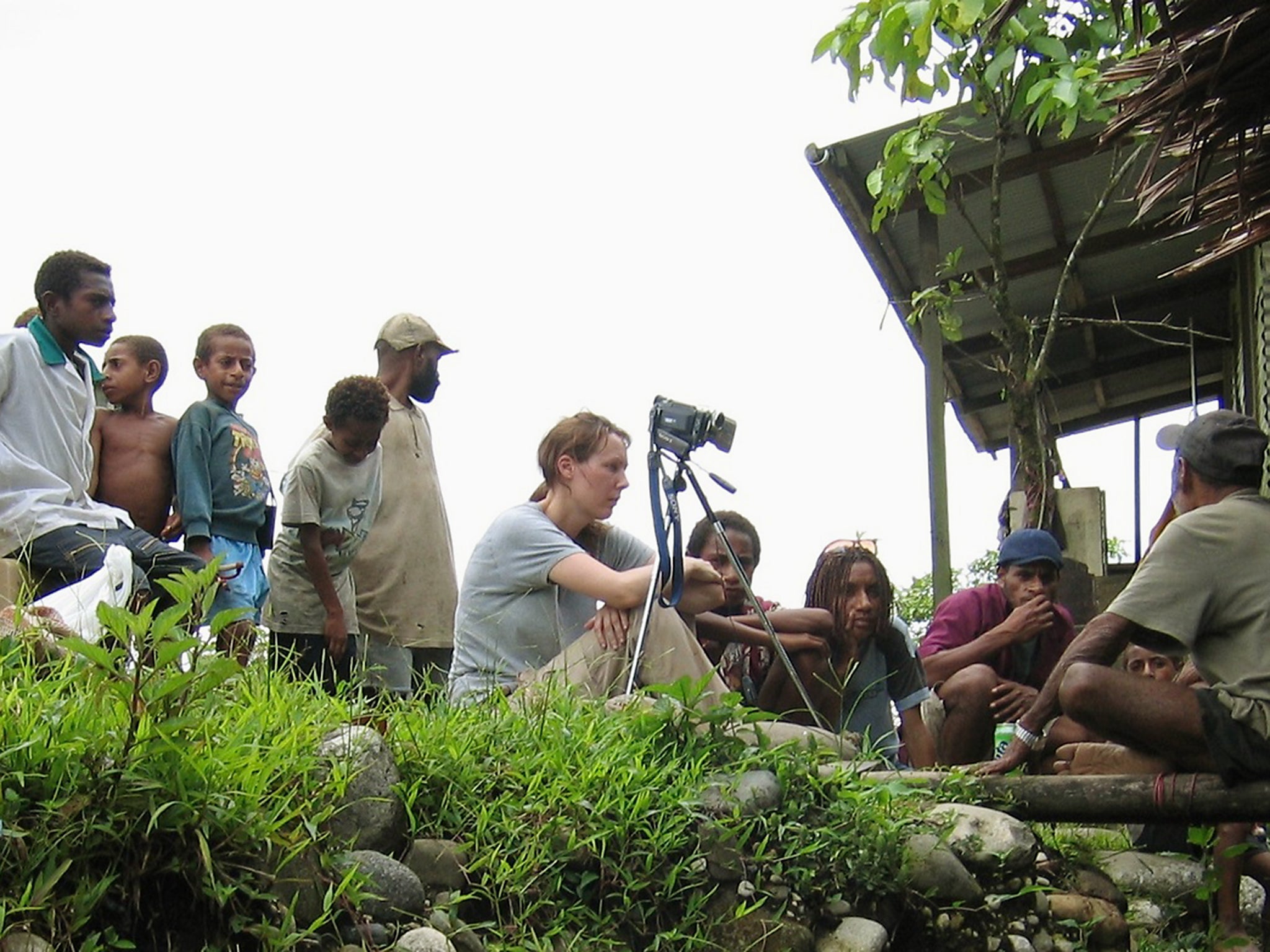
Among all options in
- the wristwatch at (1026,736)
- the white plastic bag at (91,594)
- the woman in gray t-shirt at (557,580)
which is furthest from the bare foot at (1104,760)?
the white plastic bag at (91,594)

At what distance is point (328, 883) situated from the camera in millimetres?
2875

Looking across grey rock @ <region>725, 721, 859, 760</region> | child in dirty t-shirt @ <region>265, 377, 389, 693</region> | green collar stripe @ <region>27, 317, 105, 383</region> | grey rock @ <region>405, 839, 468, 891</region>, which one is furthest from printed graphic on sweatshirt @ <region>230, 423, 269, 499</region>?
grey rock @ <region>405, 839, 468, 891</region>

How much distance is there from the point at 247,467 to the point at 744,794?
2.59m

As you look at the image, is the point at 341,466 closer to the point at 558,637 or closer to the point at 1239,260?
the point at 558,637

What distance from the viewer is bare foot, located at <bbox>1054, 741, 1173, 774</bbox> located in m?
4.66

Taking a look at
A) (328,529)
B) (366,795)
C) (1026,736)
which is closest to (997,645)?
(1026,736)

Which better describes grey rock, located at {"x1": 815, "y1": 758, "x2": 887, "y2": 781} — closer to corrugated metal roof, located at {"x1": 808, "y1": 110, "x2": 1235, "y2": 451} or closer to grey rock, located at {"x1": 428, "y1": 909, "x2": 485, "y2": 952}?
grey rock, located at {"x1": 428, "y1": 909, "x2": 485, "y2": 952}

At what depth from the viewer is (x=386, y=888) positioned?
9.81 ft

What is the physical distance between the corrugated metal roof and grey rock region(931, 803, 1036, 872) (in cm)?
385

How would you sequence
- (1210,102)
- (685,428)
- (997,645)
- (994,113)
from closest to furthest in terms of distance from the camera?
1. (1210,102)
2. (685,428)
3. (997,645)
4. (994,113)

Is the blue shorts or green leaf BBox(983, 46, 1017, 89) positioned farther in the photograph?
green leaf BBox(983, 46, 1017, 89)

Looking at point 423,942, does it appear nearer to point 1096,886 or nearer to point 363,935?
point 363,935

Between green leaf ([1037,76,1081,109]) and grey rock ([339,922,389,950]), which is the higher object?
green leaf ([1037,76,1081,109])

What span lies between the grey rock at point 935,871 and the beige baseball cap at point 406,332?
123 inches
